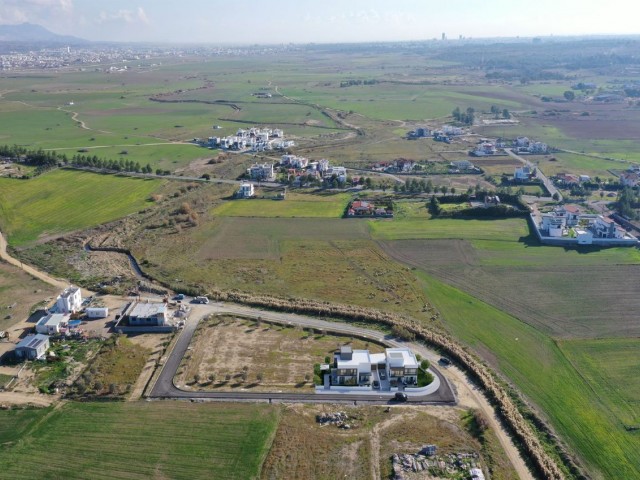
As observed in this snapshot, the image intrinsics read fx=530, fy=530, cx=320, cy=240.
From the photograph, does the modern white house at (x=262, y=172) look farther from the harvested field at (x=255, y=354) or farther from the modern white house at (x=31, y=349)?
the modern white house at (x=31, y=349)

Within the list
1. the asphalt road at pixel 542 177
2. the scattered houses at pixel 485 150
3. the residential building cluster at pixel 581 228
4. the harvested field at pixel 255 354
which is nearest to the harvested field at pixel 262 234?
the harvested field at pixel 255 354

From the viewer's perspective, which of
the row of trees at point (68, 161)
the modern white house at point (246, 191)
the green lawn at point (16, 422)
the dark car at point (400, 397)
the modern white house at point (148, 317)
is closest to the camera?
the green lawn at point (16, 422)

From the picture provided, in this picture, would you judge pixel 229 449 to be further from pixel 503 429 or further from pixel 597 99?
pixel 597 99

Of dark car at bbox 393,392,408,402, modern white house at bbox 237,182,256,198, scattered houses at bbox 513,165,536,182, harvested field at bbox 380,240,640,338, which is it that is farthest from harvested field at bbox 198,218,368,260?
scattered houses at bbox 513,165,536,182

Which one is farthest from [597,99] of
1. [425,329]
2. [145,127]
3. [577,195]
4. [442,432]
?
[442,432]

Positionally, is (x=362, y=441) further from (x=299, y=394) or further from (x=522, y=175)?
(x=522, y=175)
